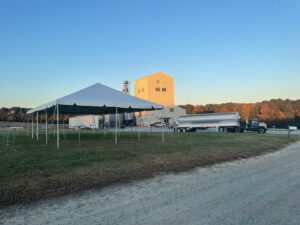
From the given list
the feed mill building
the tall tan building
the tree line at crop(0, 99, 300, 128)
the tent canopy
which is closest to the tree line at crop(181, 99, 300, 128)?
the tree line at crop(0, 99, 300, 128)

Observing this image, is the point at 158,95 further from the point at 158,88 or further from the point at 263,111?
the point at 263,111

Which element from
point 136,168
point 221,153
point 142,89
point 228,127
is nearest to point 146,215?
point 136,168

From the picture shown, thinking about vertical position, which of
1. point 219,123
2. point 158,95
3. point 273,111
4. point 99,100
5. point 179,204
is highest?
point 158,95

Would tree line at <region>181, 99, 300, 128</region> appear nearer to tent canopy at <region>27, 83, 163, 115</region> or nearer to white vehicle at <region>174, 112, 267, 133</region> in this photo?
white vehicle at <region>174, 112, 267, 133</region>

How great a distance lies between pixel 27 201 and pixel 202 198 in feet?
11.4

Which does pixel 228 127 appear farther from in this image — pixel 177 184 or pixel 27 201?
pixel 27 201

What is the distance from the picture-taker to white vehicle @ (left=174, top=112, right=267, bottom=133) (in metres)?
35.6

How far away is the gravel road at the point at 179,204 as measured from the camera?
441cm

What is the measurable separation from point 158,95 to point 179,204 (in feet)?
207

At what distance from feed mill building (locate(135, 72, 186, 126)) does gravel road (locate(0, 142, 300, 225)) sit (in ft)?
189

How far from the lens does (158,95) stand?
6794 centimetres

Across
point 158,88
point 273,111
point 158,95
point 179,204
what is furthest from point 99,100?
point 273,111

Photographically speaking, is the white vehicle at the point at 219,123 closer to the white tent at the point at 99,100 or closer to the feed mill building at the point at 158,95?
the white tent at the point at 99,100

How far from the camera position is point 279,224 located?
4.11 meters
